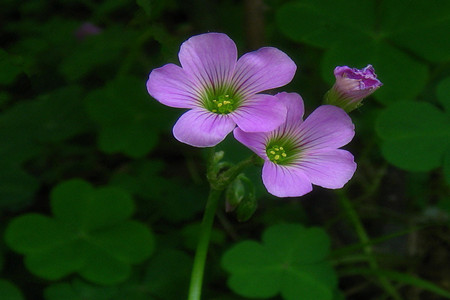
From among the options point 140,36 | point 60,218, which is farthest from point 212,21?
point 60,218

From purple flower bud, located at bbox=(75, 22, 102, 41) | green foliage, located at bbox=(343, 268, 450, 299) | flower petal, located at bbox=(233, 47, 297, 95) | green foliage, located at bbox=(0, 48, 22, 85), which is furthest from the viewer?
purple flower bud, located at bbox=(75, 22, 102, 41)

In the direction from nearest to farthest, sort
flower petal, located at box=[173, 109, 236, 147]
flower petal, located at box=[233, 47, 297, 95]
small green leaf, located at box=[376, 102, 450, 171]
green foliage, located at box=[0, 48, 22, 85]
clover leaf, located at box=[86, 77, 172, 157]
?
flower petal, located at box=[173, 109, 236, 147] → flower petal, located at box=[233, 47, 297, 95] → green foliage, located at box=[0, 48, 22, 85] → small green leaf, located at box=[376, 102, 450, 171] → clover leaf, located at box=[86, 77, 172, 157]

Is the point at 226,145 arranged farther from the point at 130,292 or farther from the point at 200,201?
the point at 130,292

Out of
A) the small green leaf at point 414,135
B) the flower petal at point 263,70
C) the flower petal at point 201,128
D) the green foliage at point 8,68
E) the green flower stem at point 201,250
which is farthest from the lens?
the small green leaf at point 414,135

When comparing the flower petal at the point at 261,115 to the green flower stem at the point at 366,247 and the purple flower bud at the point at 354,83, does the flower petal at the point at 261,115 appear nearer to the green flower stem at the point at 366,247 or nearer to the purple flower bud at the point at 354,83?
the purple flower bud at the point at 354,83

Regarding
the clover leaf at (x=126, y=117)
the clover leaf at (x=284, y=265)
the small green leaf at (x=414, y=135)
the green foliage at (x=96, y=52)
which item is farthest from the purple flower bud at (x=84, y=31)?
the small green leaf at (x=414, y=135)

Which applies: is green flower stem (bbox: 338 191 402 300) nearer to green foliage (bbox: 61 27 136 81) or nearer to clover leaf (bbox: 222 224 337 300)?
clover leaf (bbox: 222 224 337 300)

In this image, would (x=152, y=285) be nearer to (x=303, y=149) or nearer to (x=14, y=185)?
(x=14, y=185)

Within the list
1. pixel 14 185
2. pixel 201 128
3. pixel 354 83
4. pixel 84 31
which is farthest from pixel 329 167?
pixel 84 31

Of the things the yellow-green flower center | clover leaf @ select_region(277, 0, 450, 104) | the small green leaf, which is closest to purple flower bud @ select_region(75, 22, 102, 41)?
clover leaf @ select_region(277, 0, 450, 104)
